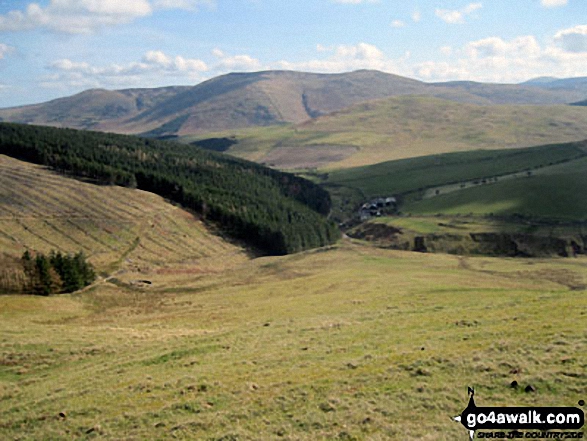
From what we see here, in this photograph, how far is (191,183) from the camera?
15562 cm

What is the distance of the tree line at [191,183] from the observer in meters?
136

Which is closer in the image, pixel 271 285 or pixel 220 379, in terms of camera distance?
pixel 220 379

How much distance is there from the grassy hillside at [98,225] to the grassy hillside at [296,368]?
46.1 metres

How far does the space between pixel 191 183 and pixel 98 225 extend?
48289 mm

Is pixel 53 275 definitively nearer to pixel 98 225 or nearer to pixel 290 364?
pixel 98 225

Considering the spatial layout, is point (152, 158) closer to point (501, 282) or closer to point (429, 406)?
point (501, 282)

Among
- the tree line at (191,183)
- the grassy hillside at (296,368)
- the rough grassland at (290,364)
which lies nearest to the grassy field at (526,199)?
the tree line at (191,183)

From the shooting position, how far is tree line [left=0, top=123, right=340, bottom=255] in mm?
135875

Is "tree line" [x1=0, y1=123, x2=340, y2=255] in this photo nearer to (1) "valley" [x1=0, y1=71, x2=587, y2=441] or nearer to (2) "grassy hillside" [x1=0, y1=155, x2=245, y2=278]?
(1) "valley" [x1=0, y1=71, x2=587, y2=441]

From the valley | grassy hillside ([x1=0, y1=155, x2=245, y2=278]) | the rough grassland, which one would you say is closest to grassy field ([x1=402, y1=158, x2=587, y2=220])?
the valley

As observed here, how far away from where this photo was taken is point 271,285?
236 ft

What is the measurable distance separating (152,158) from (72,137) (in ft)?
97.7

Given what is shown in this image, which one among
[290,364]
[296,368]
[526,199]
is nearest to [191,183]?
[526,199]

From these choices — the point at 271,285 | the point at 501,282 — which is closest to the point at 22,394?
the point at 271,285
